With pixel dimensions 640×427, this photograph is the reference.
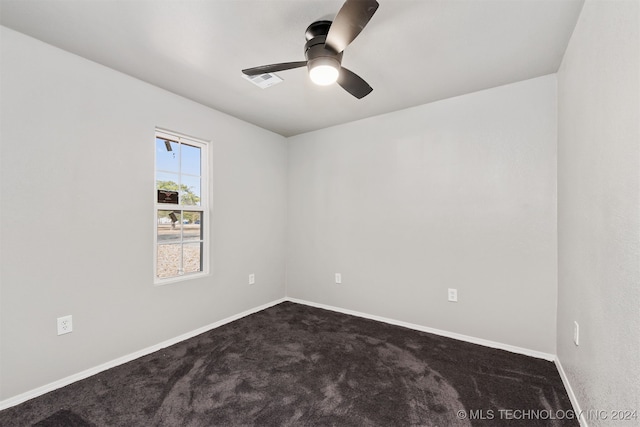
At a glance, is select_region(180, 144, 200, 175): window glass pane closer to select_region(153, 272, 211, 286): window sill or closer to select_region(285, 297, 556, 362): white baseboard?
select_region(153, 272, 211, 286): window sill

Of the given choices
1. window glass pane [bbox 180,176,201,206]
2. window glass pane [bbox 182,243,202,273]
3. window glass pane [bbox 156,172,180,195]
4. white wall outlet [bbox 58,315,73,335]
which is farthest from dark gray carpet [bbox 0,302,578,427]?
window glass pane [bbox 156,172,180,195]

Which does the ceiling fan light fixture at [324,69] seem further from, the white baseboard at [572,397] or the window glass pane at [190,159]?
the white baseboard at [572,397]

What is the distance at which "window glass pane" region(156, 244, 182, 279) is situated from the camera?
8.97 feet

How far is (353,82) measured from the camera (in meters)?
2.01

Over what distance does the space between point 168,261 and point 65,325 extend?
2.91ft

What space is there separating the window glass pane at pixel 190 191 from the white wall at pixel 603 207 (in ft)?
10.4

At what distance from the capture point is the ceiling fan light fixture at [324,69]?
176cm

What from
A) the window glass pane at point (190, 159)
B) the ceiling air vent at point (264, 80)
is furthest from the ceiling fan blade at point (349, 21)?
the window glass pane at point (190, 159)

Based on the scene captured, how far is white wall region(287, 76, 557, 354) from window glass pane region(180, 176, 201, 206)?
4.61 feet

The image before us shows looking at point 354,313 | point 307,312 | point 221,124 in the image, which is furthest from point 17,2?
point 354,313

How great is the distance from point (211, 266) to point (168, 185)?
0.96 m

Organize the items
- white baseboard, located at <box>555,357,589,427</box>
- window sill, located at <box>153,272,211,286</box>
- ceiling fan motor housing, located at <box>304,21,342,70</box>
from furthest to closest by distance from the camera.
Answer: window sill, located at <box>153,272,211,286</box>, ceiling fan motor housing, located at <box>304,21,342,70</box>, white baseboard, located at <box>555,357,589,427</box>

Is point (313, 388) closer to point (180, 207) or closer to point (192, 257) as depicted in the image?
point (192, 257)

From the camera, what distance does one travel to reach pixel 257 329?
303cm
